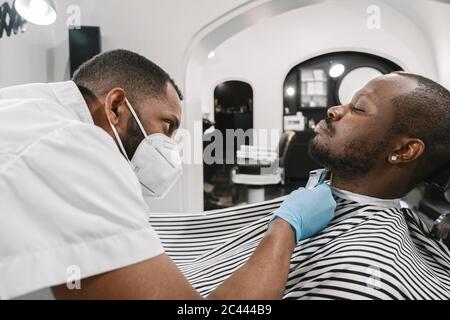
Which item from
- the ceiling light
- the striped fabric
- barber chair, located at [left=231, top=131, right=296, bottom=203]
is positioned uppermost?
the ceiling light

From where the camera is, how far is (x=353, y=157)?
3.99 feet

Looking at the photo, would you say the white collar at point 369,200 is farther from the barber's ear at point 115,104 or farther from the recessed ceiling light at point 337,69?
the recessed ceiling light at point 337,69

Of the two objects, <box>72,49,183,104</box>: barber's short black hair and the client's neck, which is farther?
the client's neck

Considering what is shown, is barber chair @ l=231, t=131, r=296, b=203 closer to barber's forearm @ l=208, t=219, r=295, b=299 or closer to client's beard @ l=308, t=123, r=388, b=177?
client's beard @ l=308, t=123, r=388, b=177

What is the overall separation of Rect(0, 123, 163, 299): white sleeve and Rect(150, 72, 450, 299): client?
0.51 metres

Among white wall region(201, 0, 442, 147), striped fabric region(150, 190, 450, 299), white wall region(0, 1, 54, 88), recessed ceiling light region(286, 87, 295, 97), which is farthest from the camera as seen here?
recessed ceiling light region(286, 87, 295, 97)

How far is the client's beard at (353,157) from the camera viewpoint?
1.19 meters

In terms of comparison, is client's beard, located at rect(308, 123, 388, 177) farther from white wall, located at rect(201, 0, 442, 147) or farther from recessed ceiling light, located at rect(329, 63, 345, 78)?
recessed ceiling light, located at rect(329, 63, 345, 78)

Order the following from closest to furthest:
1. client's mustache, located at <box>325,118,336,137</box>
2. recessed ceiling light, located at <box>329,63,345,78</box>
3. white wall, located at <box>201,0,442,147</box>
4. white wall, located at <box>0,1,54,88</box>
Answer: client's mustache, located at <box>325,118,336,137</box>
white wall, located at <box>0,1,54,88</box>
white wall, located at <box>201,0,442,147</box>
recessed ceiling light, located at <box>329,63,345,78</box>

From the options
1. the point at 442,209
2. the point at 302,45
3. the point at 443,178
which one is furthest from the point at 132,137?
the point at 302,45

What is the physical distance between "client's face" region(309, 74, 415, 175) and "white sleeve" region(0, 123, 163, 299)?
0.82 m

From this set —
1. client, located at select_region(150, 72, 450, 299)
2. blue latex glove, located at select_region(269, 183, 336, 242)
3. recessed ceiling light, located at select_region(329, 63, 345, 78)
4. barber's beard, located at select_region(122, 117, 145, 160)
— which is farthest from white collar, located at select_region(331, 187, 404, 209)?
recessed ceiling light, located at select_region(329, 63, 345, 78)

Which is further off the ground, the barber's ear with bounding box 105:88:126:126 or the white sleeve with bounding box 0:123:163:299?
the barber's ear with bounding box 105:88:126:126

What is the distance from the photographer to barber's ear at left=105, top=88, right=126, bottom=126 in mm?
994
